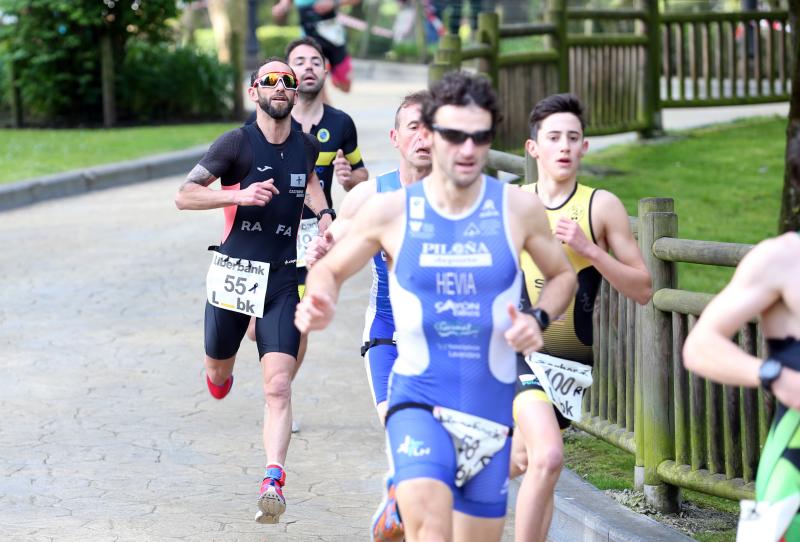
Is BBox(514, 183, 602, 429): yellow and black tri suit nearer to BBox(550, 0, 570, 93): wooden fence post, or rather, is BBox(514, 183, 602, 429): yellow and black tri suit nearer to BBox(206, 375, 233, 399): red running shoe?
BBox(206, 375, 233, 399): red running shoe

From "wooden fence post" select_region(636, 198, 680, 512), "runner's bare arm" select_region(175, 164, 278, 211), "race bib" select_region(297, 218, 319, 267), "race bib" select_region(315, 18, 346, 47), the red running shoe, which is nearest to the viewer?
"wooden fence post" select_region(636, 198, 680, 512)

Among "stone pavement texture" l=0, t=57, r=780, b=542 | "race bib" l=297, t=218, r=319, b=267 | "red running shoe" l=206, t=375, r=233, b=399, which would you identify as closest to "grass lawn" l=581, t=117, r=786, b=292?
"stone pavement texture" l=0, t=57, r=780, b=542

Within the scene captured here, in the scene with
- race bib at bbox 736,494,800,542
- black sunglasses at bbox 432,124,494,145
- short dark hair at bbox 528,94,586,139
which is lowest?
race bib at bbox 736,494,800,542

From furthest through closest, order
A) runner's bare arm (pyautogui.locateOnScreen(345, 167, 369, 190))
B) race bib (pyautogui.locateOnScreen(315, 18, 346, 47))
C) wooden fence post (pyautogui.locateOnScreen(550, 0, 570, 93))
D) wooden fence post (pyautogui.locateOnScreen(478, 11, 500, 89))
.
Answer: race bib (pyautogui.locateOnScreen(315, 18, 346, 47)) → wooden fence post (pyautogui.locateOnScreen(550, 0, 570, 93)) → wooden fence post (pyautogui.locateOnScreen(478, 11, 500, 89)) → runner's bare arm (pyautogui.locateOnScreen(345, 167, 369, 190))

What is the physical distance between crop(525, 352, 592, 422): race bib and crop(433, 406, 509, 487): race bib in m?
1.22

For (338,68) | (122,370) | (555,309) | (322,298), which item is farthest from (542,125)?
(338,68)

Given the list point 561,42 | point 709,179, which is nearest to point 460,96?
point 709,179

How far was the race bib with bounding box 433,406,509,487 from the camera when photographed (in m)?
4.74

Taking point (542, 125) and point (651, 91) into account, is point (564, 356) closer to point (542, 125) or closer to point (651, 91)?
point (542, 125)

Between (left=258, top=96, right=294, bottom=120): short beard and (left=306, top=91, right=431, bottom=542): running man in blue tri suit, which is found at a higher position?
(left=258, top=96, right=294, bottom=120): short beard

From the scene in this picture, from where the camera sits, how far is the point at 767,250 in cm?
400

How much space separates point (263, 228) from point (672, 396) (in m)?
2.16

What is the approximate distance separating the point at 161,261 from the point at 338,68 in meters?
6.00

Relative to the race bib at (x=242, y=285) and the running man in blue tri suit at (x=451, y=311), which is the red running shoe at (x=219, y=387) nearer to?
the race bib at (x=242, y=285)
